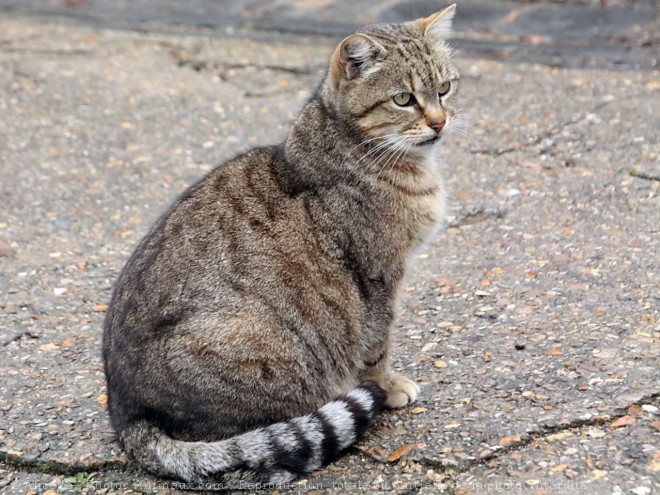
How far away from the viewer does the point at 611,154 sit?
5.43 metres

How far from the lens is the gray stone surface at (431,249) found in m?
3.27

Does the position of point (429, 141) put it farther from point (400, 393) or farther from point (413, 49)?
point (400, 393)

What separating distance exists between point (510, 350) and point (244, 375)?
3.92ft

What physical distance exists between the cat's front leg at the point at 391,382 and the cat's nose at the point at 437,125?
0.81 meters

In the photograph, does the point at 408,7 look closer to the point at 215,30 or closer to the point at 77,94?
the point at 215,30

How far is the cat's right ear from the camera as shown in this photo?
11.3 ft

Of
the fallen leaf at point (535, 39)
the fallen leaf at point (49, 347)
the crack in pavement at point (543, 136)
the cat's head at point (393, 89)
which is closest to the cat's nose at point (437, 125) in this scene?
the cat's head at point (393, 89)

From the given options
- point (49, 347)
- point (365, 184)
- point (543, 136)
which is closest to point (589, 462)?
point (365, 184)

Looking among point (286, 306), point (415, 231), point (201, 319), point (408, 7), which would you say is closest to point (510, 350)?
point (415, 231)

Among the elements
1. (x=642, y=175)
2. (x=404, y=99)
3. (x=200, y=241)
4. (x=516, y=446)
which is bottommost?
(x=516, y=446)

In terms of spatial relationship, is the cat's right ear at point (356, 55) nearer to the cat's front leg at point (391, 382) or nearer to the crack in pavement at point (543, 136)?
the cat's front leg at point (391, 382)

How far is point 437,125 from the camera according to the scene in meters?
3.46

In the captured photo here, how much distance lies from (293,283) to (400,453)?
2.24 feet

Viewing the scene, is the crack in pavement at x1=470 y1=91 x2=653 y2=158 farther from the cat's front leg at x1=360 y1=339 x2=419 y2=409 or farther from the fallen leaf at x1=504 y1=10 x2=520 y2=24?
the cat's front leg at x1=360 y1=339 x2=419 y2=409
